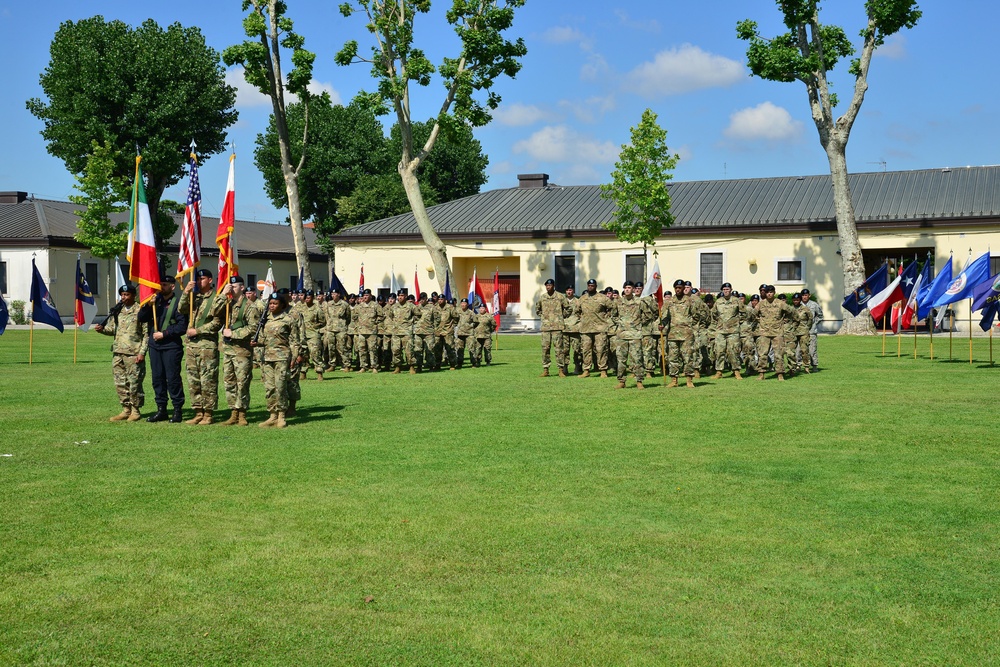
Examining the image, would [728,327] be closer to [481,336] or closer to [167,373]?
[481,336]

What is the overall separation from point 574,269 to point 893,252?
13.7 m

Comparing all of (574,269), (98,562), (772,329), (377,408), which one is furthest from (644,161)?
(98,562)

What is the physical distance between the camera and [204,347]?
43.7 feet

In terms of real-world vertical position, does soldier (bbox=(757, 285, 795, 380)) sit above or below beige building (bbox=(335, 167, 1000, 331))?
below

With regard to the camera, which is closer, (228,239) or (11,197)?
(228,239)

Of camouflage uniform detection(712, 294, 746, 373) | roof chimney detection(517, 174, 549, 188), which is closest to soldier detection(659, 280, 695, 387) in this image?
camouflage uniform detection(712, 294, 746, 373)

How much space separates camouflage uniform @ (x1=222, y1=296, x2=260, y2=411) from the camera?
13.4 m

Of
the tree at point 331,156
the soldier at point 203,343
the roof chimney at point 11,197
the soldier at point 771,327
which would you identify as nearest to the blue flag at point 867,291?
the soldier at point 771,327

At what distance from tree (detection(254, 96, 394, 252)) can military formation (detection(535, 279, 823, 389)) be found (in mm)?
46170

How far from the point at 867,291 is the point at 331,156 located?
45.0 meters

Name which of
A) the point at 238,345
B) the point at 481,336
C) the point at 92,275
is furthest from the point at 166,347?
the point at 92,275

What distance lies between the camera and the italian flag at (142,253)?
13.2 meters

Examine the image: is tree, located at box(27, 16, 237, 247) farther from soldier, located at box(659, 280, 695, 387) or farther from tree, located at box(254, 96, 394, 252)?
soldier, located at box(659, 280, 695, 387)

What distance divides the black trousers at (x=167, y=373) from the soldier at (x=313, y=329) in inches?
275
